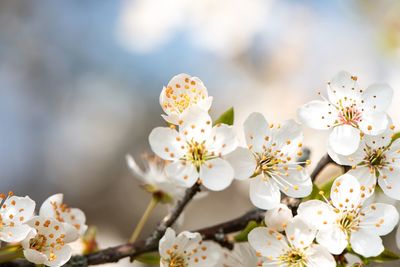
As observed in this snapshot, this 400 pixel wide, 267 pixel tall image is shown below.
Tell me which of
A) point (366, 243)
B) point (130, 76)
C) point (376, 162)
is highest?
point (376, 162)

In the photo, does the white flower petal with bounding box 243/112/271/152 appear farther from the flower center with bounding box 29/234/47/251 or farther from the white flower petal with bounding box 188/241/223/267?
the flower center with bounding box 29/234/47/251

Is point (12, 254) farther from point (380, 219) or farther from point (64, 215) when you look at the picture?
point (380, 219)

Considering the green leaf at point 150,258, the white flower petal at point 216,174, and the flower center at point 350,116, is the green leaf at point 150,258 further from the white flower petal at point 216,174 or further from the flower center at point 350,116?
the flower center at point 350,116

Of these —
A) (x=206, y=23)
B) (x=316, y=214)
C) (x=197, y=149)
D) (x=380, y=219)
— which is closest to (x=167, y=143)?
(x=197, y=149)

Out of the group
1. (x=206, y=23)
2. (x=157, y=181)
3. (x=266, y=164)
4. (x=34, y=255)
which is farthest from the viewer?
(x=206, y=23)

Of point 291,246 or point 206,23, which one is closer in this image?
point 291,246

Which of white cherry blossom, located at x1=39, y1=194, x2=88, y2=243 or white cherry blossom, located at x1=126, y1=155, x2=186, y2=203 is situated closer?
white cherry blossom, located at x1=39, y1=194, x2=88, y2=243

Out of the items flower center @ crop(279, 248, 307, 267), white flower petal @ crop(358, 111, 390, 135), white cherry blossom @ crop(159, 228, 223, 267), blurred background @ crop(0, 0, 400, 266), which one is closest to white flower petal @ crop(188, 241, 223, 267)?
white cherry blossom @ crop(159, 228, 223, 267)
